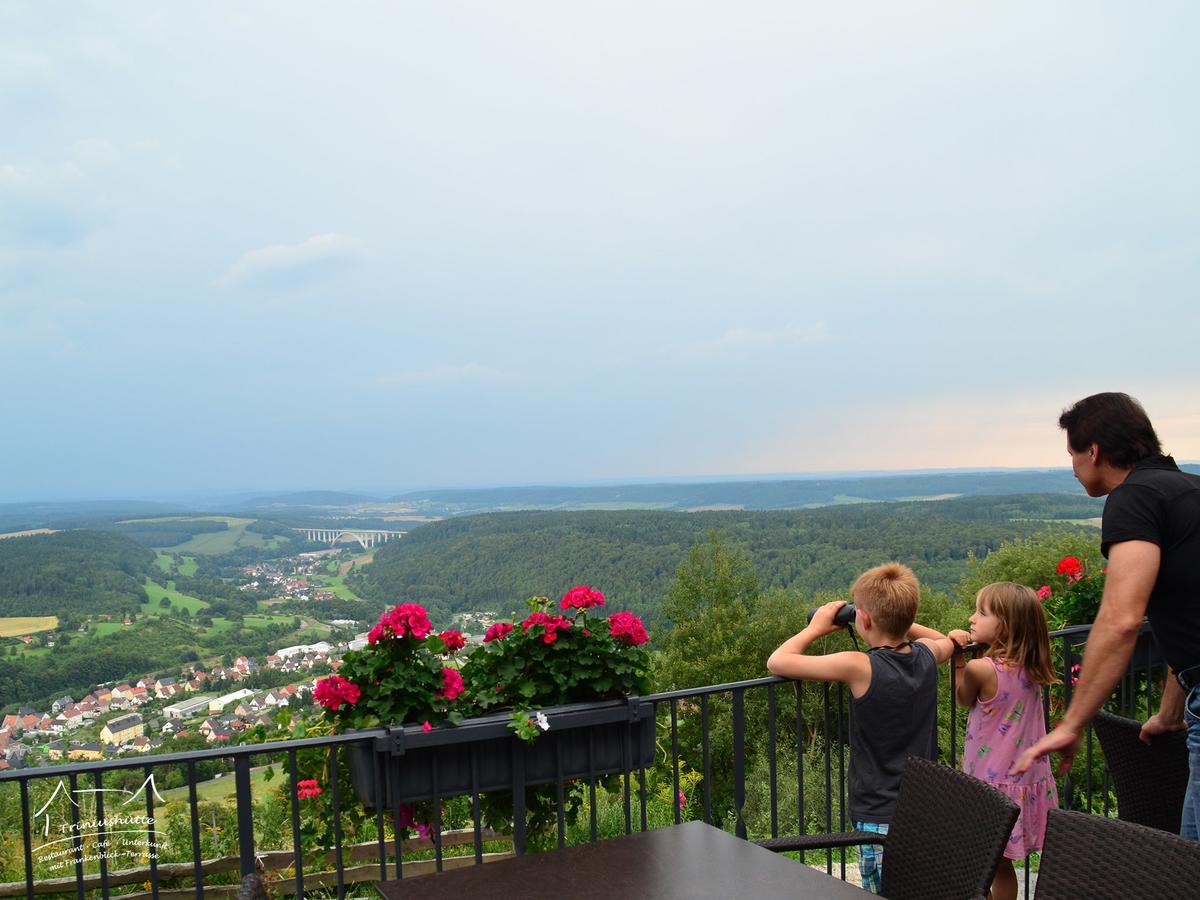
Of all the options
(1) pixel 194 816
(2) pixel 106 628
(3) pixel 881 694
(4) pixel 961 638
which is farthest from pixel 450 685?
(2) pixel 106 628

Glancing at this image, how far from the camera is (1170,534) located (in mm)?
2014

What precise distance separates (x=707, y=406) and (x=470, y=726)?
44080 mm

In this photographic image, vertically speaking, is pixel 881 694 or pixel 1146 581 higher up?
pixel 1146 581

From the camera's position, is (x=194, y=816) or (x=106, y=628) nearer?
(x=194, y=816)

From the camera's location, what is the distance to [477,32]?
16.4 metres

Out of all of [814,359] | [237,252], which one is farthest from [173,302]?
[814,359]

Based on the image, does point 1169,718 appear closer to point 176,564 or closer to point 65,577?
point 65,577

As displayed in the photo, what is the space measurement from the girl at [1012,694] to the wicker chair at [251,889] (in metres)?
2.09

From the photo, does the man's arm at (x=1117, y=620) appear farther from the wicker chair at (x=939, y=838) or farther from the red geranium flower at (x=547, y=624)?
the red geranium flower at (x=547, y=624)

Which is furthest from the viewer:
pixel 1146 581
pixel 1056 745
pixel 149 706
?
pixel 149 706

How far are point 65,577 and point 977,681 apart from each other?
90.9 feet

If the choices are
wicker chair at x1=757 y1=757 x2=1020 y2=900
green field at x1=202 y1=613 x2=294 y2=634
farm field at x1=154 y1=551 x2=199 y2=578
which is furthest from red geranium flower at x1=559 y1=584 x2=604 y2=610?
farm field at x1=154 y1=551 x2=199 y2=578

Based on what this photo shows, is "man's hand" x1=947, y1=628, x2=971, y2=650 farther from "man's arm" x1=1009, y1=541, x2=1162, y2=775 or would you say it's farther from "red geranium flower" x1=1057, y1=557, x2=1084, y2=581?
"red geranium flower" x1=1057, y1=557, x2=1084, y2=581

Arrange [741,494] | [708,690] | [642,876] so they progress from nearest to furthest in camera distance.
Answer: [642,876] → [708,690] → [741,494]
